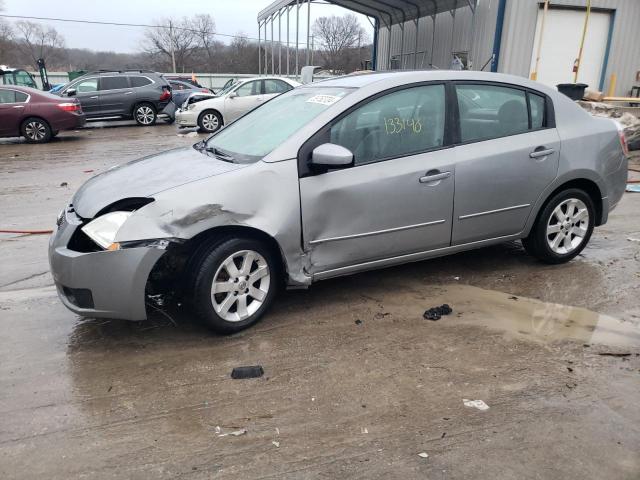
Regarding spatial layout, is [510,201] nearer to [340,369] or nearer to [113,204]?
[340,369]

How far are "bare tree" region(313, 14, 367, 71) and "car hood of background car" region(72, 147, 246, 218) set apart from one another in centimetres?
4021

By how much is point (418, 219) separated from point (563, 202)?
1.57 m

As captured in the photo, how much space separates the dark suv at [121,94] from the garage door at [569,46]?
12275 mm

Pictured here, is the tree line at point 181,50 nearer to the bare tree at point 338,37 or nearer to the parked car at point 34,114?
the bare tree at point 338,37

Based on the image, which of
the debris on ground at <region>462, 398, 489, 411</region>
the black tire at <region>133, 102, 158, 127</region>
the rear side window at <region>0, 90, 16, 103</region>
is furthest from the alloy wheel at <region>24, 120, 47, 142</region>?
the debris on ground at <region>462, 398, 489, 411</region>

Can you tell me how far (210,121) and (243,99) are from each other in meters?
1.22

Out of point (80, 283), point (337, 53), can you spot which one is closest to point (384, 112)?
point (80, 283)

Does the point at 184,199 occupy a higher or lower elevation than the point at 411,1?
lower

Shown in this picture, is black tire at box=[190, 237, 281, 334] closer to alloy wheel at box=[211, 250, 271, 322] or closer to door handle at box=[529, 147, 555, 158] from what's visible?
alloy wheel at box=[211, 250, 271, 322]

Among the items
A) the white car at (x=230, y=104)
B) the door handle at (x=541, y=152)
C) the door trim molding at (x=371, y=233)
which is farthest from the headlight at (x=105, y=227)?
the white car at (x=230, y=104)

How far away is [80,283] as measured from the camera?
324cm

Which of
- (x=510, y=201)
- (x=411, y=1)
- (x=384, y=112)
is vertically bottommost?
(x=510, y=201)

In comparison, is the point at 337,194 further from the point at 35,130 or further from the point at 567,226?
the point at 35,130

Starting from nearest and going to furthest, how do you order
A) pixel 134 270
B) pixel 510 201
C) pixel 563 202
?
pixel 134 270 < pixel 510 201 < pixel 563 202
